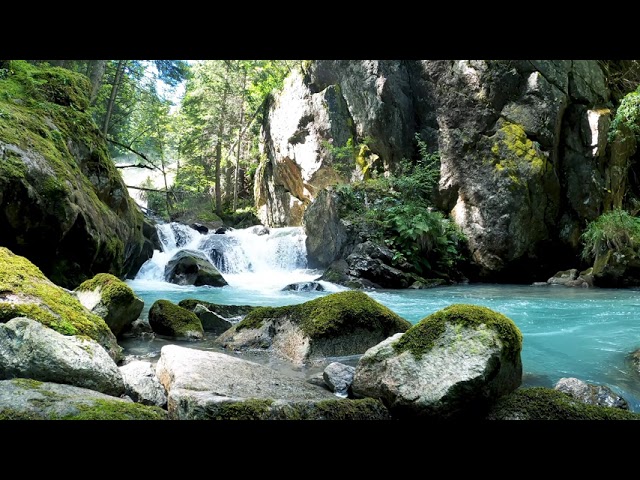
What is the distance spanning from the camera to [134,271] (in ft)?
44.6

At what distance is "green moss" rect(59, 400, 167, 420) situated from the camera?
7.75 feet

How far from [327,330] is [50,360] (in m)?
2.77

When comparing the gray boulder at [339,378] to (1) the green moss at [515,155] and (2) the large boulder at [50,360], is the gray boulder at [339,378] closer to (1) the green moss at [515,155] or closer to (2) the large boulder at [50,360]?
(2) the large boulder at [50,360]

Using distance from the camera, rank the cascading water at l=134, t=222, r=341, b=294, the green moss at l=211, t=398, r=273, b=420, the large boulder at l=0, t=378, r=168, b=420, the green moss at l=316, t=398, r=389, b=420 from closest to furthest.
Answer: the large boulder at l=0, t=378, r=168, b=420 → the green moss at l=211, t=398, r=273, b=420 → the green moss at l=316, t=398, r=389, b=420 → the cascading water at l=134, t=222, r=341, b=294

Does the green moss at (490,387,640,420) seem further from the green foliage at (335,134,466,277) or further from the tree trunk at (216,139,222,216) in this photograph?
the tree trunk at (216,139,222,216)

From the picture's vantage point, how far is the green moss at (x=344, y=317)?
16.6ft

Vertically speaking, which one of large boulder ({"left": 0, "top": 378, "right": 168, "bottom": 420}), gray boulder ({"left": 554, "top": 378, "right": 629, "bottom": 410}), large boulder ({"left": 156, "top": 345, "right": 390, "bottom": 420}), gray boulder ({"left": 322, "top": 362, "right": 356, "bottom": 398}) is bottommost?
gray boulder ({"left": 554, "top": 378, "right": 629, "bottom": 410})

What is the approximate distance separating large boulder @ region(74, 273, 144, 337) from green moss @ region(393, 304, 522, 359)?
3.74 m

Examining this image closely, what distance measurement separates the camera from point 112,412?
2.50m

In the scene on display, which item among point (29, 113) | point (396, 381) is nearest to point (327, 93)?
point (29, 113)

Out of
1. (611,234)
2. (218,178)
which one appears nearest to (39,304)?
(611,234)

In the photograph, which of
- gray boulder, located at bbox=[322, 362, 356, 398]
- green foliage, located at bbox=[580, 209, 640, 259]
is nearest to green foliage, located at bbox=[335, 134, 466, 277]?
green foliage, located at bbox=[580, 209, 640, 259]

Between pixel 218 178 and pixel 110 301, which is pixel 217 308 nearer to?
pixel 110 301
